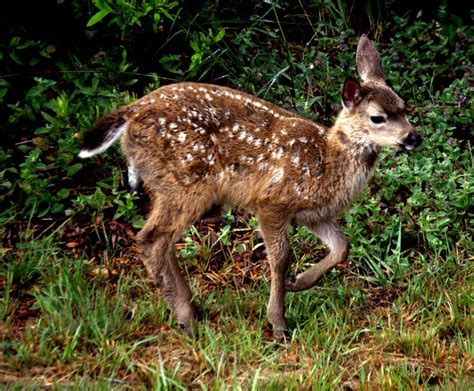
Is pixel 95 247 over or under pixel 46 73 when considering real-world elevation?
under

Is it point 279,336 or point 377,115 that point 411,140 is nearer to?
point 377,115

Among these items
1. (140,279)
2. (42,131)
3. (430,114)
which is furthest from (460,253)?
(42,131)

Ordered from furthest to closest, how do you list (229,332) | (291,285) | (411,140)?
(291,285)
(411,140)
(229,332)

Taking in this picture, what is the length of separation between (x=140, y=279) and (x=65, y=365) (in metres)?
1.33

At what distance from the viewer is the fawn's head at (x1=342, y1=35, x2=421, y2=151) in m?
5.67

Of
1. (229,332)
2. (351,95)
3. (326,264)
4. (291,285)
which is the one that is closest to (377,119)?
(351,95)

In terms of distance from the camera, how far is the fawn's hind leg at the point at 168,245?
18.4 ft

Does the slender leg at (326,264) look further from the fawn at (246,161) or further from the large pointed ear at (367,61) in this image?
the large pointed ear at (367,61)

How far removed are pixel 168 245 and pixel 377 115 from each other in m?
1.52

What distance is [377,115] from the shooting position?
5.73 meters

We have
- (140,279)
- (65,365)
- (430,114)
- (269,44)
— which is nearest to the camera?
(65,365)

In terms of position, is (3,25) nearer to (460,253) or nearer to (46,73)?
(46,73)

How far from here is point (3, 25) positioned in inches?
278

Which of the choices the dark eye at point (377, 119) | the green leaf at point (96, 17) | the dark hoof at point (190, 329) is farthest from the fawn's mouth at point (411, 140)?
the green leaf at point (96, 17)
